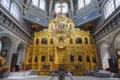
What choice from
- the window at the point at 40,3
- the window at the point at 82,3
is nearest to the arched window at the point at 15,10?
the window at the point at 40,3

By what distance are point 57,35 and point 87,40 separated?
15.8 feet

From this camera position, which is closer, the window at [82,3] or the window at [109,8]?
the window at [109,8]

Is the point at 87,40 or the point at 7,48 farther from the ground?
the point at 87,40

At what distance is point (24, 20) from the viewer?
15789 millimetres

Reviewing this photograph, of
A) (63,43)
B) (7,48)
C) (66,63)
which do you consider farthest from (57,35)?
(7,48)

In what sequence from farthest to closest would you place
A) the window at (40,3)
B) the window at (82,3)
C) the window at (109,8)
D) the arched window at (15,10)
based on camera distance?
the window at (40,3) < the window at (82,3) < the arched window at (15,10) < the window at (109,8)

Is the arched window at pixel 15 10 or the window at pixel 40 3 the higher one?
the window at pixel 40 3

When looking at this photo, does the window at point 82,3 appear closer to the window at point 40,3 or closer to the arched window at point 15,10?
the window at point 40,3

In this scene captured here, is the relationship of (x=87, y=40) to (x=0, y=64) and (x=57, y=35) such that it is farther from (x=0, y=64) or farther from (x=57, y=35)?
(x=0, y=64)

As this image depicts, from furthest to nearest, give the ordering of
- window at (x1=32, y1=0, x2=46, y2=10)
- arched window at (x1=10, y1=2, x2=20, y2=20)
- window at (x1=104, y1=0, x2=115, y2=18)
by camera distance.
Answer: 1. window at (x1=32, y1=0, x2=46, y2=10)
2. arched window at (x1=10, y1=2, x2=20, y2=20)
3. window at (x1=104, y1=0, x2=115, y2=18)

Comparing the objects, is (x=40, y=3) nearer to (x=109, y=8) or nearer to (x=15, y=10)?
(x=15, y=10)

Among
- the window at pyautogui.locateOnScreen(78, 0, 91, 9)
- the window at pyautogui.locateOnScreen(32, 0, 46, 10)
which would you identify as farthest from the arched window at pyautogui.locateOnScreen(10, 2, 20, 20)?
the window at pyautogui.locateOnScreen(78, 0, 91, 9)

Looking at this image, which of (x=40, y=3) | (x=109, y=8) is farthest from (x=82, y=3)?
(x=109, y=8)

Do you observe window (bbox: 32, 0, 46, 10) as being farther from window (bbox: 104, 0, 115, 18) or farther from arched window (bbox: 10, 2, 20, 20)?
window (bbox: 104, 0, 115, 18)
